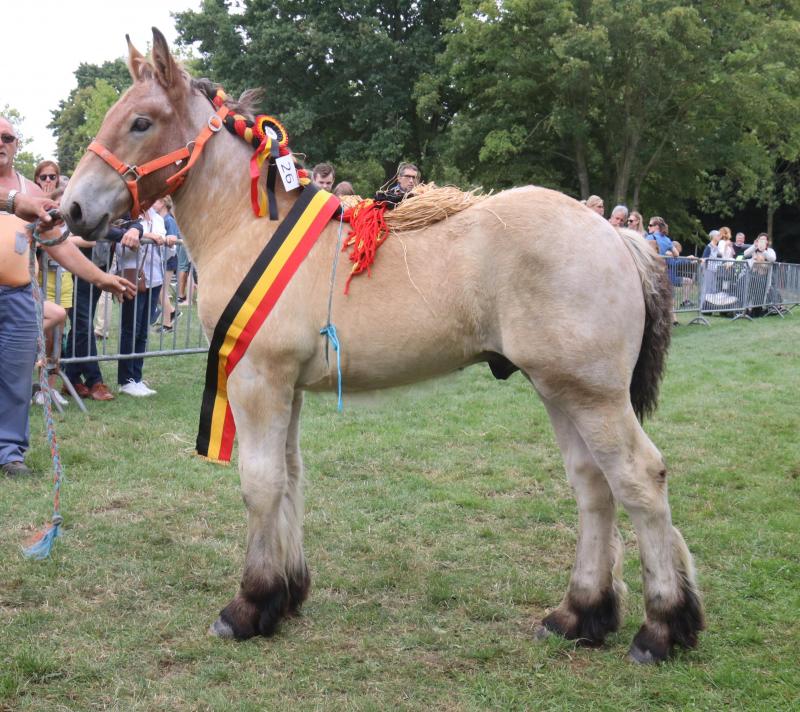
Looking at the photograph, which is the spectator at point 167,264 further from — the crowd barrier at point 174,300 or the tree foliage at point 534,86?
the tree foliage at point 534,86

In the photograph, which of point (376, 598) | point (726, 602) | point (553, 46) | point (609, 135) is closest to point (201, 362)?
point (376, 598)

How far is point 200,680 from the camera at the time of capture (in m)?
3.53

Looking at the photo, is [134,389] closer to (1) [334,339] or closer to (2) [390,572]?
(2) [390,572]

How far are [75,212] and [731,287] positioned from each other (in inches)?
665

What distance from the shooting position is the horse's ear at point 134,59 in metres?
3.80

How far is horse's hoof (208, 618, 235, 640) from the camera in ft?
12.9

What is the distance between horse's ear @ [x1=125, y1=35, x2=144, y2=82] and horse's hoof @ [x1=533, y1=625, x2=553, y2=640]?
3279 millimetres

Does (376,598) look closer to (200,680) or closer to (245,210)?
(200,680)

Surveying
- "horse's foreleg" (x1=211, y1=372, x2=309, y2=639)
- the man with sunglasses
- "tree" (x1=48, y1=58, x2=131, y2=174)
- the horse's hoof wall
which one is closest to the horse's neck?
"horse's foreleg" (x1=211, y1=372, x2=309, y2=639)

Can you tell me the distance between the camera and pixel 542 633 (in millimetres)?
3980

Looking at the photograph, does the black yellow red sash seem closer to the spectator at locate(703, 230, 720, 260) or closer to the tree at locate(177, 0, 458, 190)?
the spectator at locate(703, 230, 720, 260)

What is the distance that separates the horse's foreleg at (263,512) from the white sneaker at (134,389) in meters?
5.62

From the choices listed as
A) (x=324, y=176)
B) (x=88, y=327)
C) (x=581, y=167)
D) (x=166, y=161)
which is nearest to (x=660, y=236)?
(x=324, y=176)

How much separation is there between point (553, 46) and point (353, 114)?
30.0 ft
